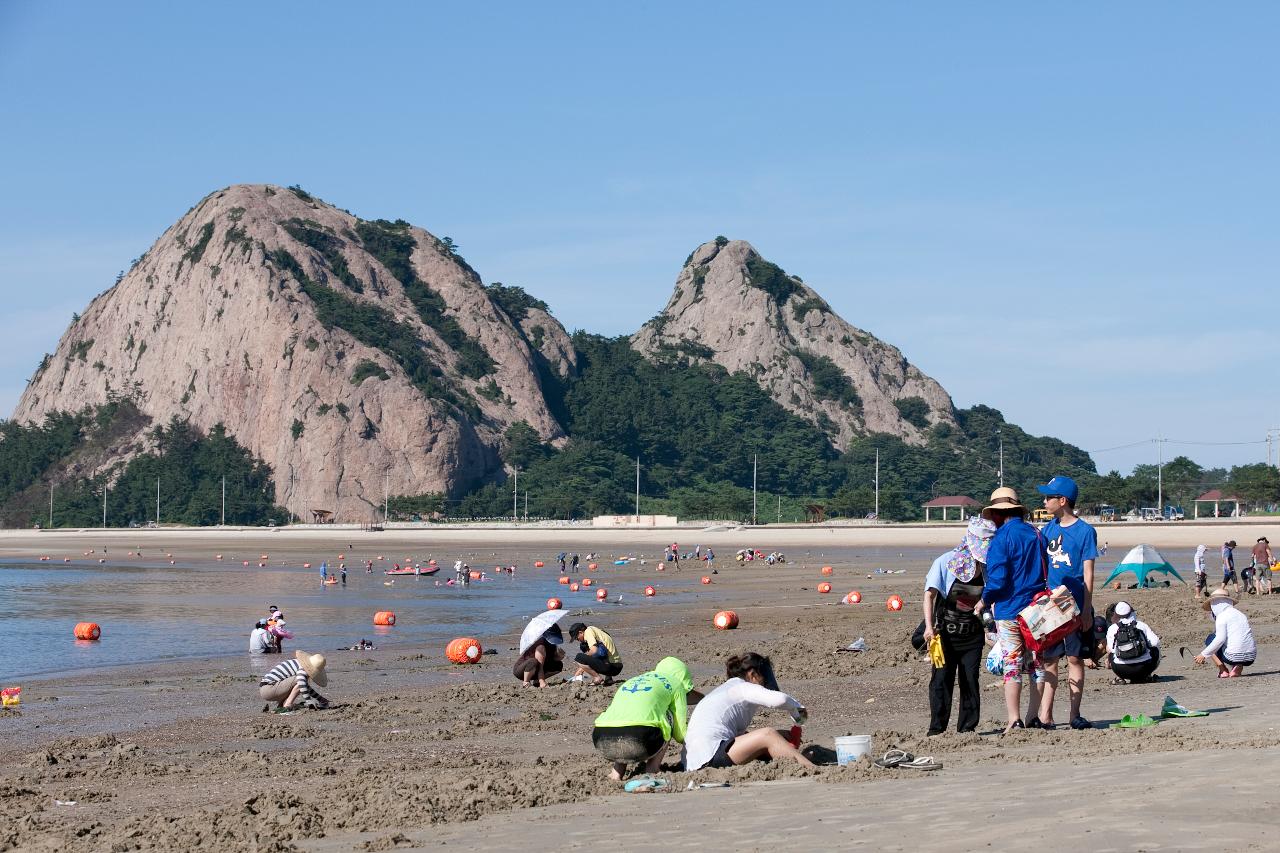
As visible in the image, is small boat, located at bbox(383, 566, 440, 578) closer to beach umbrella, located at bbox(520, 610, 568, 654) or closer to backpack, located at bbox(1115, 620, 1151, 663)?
beach umbrella, located at bbox(520, 610, 568, 654)

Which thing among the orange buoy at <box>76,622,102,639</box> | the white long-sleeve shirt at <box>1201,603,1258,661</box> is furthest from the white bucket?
the orange buoy at <box>76,622,102,639</box>

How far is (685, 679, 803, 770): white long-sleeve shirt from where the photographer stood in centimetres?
1020

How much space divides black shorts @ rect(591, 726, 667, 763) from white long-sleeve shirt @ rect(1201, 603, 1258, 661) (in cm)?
792

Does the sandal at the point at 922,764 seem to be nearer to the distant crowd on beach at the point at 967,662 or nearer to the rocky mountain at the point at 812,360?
the distant crowd on beach at the point at 967,662

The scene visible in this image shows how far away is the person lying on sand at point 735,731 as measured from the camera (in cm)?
1014

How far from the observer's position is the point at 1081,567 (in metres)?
11.5

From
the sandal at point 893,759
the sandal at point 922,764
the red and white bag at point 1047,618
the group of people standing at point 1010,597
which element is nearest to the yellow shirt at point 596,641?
the group of people standing at point 1010,597

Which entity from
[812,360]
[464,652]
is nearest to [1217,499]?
[812,360]

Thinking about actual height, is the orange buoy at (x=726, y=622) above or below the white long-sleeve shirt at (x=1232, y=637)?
below

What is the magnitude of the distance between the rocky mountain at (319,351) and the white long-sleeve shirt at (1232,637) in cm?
12211

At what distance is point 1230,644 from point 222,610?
2670 cm

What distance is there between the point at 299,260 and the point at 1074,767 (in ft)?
512

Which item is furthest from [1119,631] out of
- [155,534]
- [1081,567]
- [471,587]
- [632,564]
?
[155,534]

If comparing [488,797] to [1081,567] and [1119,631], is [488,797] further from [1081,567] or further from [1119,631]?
[1119,631]
